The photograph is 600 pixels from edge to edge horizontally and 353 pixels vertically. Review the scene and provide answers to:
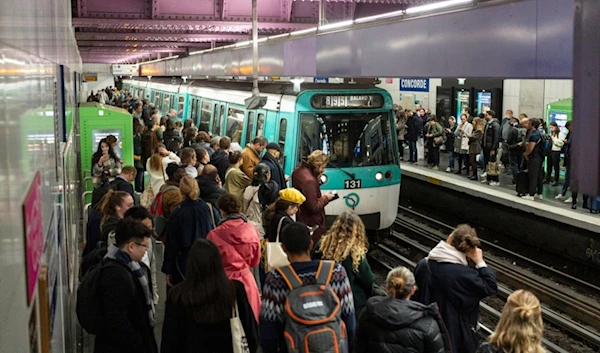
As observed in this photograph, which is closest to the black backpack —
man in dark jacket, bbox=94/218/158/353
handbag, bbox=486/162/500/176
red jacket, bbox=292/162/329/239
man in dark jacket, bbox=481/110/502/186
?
man in dark jacket, bbox=94/218/158/353

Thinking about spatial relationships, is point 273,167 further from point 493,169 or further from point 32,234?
point 493,169

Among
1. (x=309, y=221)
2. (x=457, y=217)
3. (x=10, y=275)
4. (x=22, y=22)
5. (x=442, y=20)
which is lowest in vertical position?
(x=457, y=217)

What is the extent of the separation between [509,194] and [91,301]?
13.7 meters

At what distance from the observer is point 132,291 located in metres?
4.60

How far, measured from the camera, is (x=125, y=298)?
4.58 m

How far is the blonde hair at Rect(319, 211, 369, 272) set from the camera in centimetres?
549

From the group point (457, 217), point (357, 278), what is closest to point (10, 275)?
point (357, 278)

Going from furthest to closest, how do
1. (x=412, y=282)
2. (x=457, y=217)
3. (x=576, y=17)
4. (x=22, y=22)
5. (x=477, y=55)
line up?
(x=457, y=217) → (x=477, y=55) → (x=412, y=282) → (x=22, y=22) → (x=576, y=17)

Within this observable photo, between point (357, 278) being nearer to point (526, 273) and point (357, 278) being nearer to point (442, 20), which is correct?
point (442, 20)

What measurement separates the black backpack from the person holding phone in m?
2.06

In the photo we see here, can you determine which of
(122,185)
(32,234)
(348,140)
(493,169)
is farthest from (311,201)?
(493,169)

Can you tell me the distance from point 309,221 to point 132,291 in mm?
4490

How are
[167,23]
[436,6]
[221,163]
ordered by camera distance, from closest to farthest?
1. [436,6]
2. [221,163]
3. [167,23]

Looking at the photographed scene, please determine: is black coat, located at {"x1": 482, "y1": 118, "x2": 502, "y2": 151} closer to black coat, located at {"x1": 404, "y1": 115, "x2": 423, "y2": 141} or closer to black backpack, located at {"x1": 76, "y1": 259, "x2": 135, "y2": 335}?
black coat, located at {"x1": 404, "y1": 115, "x2": 423, "y2": 141}
